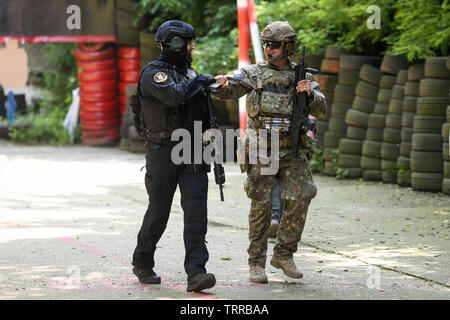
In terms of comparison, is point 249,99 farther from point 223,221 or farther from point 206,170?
point 223,221

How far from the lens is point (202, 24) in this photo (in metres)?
19.2

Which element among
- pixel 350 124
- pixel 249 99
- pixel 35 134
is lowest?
pixel 35 134

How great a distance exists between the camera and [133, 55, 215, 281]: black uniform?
6020 millimetres

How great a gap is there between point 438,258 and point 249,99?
236cm

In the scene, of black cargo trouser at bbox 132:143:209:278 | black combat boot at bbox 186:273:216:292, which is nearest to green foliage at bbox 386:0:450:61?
black cargo trouser at bbox 132:143:209:278

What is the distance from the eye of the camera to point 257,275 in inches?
252

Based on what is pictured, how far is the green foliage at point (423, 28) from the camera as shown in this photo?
11.9 metres

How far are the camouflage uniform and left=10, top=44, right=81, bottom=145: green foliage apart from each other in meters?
15.3

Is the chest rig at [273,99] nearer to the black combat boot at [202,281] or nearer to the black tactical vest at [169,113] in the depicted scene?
the black tactical vest at [169,113]

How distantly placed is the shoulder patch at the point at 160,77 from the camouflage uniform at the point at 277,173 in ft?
1.86

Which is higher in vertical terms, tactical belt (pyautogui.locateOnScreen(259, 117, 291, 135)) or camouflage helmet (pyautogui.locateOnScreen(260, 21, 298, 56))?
camouflage helmet (pyautogui.locateOnScreen(260, 21, 298, 56))

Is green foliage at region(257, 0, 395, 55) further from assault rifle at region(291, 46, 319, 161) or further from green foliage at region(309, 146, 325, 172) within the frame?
assault rifle at region(291, 46, 319, 161)

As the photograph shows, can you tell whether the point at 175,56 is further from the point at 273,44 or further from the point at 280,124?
the point at 280,124
